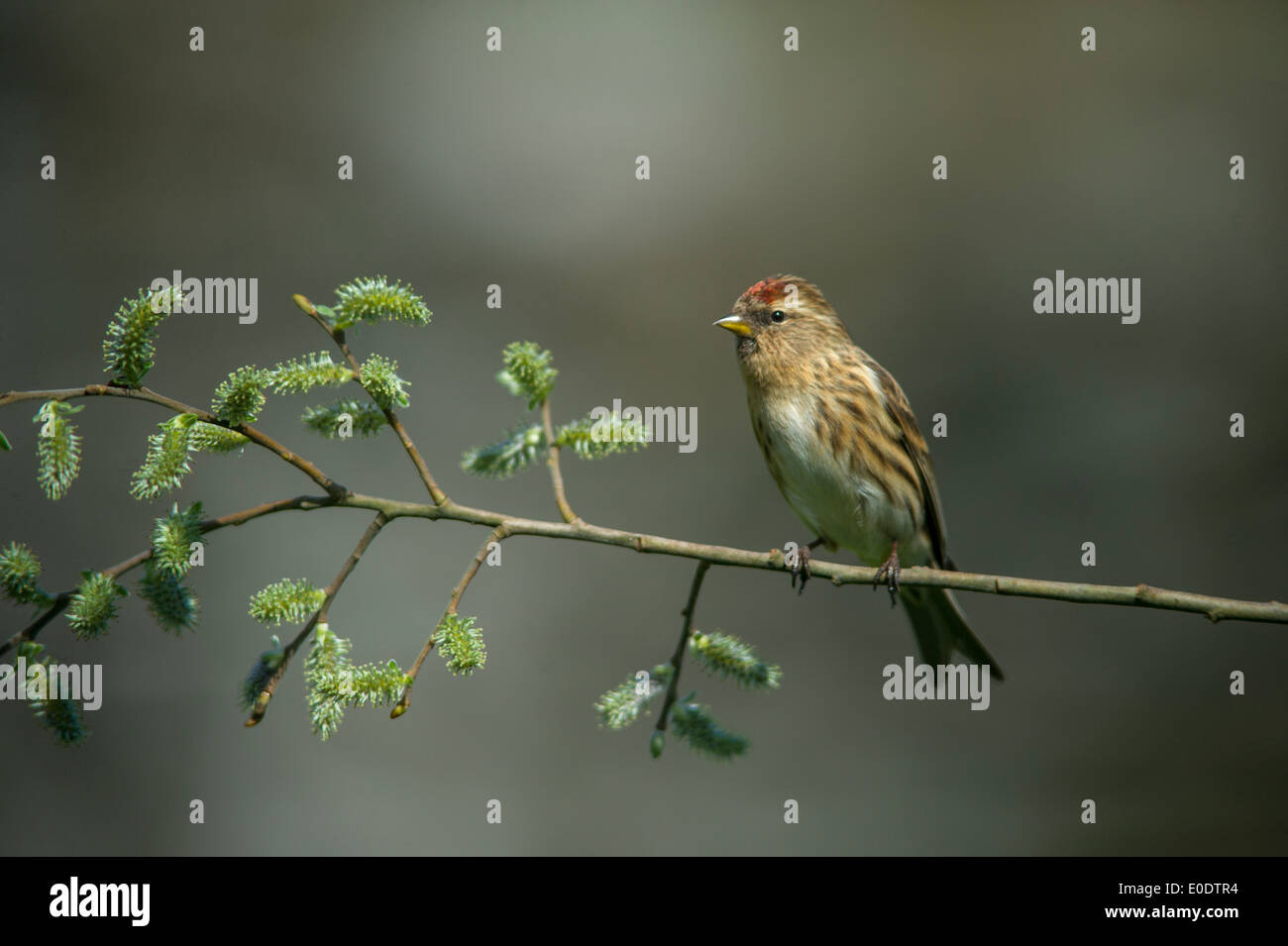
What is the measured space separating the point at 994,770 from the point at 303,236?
5375 millimetres

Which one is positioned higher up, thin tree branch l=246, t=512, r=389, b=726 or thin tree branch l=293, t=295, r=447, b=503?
thin tree branch l=293, t=295, r=447, b=503

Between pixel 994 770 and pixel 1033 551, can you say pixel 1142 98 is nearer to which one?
pixel 1033 551

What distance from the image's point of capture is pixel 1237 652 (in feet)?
20.8

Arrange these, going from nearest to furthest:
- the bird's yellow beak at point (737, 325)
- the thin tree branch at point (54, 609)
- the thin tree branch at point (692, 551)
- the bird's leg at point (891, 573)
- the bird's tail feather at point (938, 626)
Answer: the thin tree branch at point (54, 609)
the thin tree branch at point (692, 551)
the bird's leg at point (891, 573)
the bird's tail feather at point (938, 626)
the bird's yellow beak at point (737, 325)

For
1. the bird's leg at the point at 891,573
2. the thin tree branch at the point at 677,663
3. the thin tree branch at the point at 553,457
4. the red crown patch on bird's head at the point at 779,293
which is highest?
the red crown patch on bird's head at the point at 779,293

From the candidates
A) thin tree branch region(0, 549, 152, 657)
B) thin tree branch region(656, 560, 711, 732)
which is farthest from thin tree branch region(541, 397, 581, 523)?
thin tree branch region(0, 549, 152, 657)

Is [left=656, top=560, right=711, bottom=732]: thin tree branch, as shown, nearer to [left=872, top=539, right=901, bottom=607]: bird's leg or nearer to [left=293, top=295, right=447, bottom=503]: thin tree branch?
[left=872, top=539, right=901, bottom=607]: bird's leg

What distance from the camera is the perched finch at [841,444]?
3465mm

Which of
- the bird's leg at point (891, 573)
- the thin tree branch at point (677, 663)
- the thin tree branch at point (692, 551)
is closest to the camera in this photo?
the thin tree branch at point (692, 551)

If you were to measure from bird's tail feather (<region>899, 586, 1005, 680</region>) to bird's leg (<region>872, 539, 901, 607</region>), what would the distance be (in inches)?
4.8

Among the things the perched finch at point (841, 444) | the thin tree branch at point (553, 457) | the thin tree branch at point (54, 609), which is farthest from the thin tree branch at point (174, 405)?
the perched finch at point (841, 444)

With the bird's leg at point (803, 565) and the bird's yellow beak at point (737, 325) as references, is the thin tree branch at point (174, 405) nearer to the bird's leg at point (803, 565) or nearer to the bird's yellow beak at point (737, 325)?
the bird's leg at point (803, 565)

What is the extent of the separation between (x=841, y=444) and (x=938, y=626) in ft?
2.29

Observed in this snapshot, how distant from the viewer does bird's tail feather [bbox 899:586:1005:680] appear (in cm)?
345
